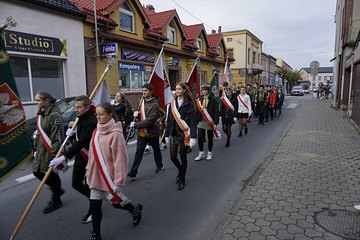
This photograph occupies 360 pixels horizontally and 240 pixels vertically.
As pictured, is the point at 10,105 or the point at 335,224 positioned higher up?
the point at 10,105

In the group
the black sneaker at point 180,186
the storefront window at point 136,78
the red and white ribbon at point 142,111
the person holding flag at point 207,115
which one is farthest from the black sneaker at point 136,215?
the storefront window at point 136,78

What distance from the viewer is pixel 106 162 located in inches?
111

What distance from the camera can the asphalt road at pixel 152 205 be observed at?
126 inches

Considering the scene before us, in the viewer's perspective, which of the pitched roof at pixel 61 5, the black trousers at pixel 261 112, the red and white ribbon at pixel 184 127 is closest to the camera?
the red and white ribbon at pixel 184 127

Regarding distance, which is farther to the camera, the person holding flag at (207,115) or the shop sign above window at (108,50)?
the shop sign above window at (108,50)

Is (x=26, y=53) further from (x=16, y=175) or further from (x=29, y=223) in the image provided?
(x=29, y=223)

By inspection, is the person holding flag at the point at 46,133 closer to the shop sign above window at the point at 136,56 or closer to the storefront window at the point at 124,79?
the storefront window at the point at 124,79

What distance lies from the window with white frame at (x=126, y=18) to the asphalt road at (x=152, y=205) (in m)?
11.7

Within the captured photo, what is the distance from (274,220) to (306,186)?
1.44m

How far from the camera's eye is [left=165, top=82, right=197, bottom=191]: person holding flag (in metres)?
4.51

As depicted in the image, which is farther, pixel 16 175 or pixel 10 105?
pixel 16 175

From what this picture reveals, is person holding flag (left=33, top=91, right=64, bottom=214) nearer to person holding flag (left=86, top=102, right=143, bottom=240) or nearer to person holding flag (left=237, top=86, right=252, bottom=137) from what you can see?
person holding flag (left=86, top=102, right=143, bottom=240)

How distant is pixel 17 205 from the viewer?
→ 3971mm

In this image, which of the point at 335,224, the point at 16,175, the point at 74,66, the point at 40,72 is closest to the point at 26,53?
the point at 40,72
